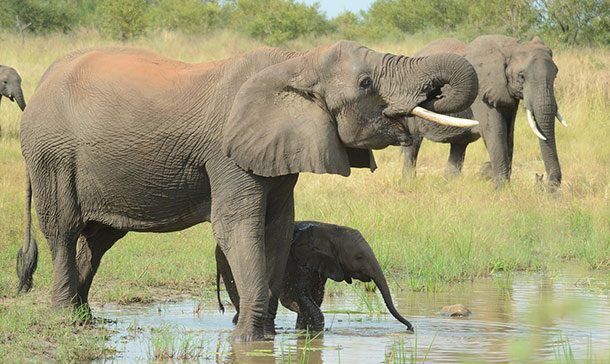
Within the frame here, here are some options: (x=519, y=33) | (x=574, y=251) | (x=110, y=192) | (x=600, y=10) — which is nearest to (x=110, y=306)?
(x=110, y=192)

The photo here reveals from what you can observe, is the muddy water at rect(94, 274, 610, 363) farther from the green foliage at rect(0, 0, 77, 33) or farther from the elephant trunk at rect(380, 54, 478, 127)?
the green foliage at rect(0, 0, 77, 33)

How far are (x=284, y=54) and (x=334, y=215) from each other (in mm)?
4271

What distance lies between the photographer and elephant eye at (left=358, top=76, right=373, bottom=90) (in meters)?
6.20

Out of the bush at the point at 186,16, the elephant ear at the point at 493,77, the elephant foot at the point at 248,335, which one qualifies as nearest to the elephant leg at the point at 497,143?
the elephant ear at the point at 493,77

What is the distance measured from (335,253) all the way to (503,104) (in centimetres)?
684

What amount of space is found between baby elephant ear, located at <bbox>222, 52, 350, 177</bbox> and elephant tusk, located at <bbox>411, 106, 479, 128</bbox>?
47cm

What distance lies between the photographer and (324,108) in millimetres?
6332

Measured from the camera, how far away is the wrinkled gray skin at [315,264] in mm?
7207

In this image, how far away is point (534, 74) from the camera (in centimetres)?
1338

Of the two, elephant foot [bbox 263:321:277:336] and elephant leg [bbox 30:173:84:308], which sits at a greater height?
elephant leg [bbox 30:173:84:308]

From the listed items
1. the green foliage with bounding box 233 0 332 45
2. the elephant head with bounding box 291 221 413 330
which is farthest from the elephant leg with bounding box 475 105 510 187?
the green foliage with bounding box 233 0 332 45

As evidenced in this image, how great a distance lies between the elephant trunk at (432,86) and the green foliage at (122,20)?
2480 cm

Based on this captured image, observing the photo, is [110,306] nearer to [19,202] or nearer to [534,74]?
[19,202]

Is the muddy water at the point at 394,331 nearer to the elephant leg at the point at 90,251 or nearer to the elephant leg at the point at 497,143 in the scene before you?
the elephant leg at the point at 90,251
